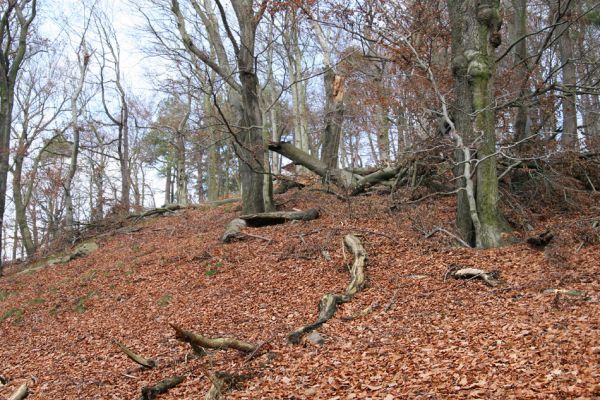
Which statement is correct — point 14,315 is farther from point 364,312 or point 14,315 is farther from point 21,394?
point 364,312

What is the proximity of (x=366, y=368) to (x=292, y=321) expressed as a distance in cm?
195

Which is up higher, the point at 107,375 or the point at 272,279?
the point at 272,279

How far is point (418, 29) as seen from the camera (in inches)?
412

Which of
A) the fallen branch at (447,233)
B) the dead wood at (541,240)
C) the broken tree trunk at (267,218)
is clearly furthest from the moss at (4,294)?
the dead wood at (541,240)

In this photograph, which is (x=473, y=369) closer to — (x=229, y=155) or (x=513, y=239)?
(x=513, y=239)

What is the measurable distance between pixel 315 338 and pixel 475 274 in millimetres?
2564

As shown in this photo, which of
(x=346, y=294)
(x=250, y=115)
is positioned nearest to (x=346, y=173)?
(x=250, y=115)

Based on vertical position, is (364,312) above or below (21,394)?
above

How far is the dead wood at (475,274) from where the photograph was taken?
6352mm

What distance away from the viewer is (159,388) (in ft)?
16.7

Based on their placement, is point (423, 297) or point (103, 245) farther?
point (103, 245)

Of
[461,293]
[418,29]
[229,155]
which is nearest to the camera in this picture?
[461,293]

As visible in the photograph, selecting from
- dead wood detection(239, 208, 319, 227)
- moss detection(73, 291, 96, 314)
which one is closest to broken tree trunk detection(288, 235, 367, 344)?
dead wood detection(239, 208, 319, 227)

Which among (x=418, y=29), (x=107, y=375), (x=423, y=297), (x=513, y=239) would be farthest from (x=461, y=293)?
(x=418, y=29)
